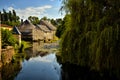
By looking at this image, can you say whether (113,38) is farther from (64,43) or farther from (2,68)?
(2,68)

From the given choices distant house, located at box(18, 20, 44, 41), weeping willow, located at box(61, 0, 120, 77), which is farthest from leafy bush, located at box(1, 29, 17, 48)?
distant house, located at box(18, 20, 44, 41)

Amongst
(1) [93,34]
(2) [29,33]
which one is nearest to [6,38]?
(1) [93,34]

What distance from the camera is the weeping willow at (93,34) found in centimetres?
1393

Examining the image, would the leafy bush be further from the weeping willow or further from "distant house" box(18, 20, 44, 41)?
"distant house" box(18, 20, 44, 41)

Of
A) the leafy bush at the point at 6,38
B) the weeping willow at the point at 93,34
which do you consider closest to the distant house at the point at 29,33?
the leafy bush at the point at 6,38

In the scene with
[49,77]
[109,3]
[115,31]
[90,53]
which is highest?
[109,3]

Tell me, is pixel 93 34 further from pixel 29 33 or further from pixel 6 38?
pixel 29 33

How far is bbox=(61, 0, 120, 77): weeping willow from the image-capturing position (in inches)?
548

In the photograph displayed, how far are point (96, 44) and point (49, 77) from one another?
227 inches

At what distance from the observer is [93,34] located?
50.7 feet

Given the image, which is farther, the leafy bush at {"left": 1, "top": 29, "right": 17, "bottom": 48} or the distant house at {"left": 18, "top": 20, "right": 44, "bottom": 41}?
the distant house at {"left": 18, "top": 20, "right": 44, "bottom": 41}

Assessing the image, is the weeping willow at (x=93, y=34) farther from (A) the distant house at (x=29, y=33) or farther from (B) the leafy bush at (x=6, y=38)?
(A) the distant house at (x=29, y=33)

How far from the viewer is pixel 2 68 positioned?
2181 centimetres

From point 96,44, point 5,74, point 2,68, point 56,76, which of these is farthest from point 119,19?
point 2,68
